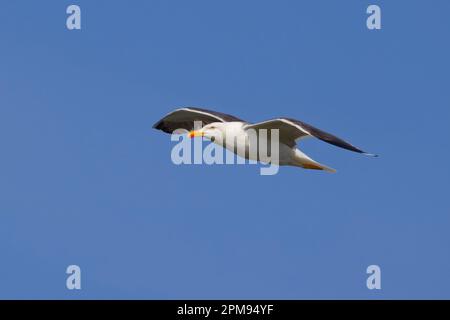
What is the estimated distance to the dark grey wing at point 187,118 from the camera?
2291cm

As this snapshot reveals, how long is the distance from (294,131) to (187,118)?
4.43m

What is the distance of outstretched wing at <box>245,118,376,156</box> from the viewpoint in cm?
1848

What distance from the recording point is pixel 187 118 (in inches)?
949

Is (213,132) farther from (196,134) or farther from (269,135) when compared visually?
(269,135)

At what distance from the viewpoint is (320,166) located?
69.1ft

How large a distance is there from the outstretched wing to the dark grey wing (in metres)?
1.78

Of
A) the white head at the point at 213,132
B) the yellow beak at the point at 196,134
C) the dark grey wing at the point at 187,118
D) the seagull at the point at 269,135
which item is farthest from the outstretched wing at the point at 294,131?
the dark grey wing at the point at 187,118

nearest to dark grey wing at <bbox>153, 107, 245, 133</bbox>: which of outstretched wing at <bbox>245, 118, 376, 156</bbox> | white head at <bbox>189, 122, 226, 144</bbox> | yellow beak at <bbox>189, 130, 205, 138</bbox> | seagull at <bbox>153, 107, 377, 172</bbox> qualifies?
seagull at <bbox>153, 107, 377, 172</bbox>

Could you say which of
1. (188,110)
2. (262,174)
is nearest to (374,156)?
(262,174)

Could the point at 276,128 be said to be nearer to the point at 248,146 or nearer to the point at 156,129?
the point at 248,146

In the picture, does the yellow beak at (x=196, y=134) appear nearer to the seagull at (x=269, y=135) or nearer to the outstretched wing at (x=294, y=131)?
the seagull at (x=269, y=135)

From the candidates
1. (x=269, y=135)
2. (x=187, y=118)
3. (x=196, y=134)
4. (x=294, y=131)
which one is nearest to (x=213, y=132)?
(x=196, y=134)

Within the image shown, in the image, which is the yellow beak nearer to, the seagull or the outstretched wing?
the seagull
